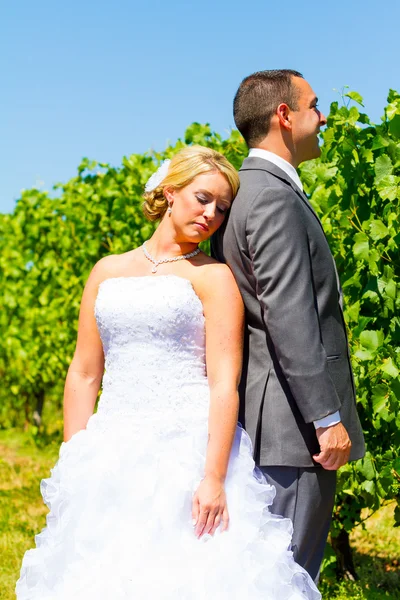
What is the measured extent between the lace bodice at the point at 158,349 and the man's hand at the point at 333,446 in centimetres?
39

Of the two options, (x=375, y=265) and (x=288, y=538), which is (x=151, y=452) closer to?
(x=288, y=538)

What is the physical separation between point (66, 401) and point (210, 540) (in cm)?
84

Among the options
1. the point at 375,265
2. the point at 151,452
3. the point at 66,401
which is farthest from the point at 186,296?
the point at 375,265

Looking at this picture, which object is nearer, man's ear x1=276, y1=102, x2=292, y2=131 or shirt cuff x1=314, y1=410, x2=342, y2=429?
shirt cuff x1=314, y1=410, x2=342, y2=429

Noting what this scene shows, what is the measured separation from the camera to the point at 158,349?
9.01 ft

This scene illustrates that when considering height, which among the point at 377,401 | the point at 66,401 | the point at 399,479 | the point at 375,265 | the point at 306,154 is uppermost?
the point at 306,154

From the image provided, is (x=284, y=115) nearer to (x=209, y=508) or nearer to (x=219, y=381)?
(x=219, y=381)

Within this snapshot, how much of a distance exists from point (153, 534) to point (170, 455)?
0.25m

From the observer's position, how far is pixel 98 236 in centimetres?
744

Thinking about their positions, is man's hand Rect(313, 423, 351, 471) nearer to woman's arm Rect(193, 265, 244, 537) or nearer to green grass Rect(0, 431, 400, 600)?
woman's arm Rect(193, 265, 244, 537)

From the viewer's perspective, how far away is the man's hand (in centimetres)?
258

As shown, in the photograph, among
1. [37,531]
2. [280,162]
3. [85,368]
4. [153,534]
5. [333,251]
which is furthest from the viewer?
[37,531]

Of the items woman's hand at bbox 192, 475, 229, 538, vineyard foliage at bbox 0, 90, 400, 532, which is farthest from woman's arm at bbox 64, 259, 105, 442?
vineyard foliage at bbox 0, 90, 400, 532

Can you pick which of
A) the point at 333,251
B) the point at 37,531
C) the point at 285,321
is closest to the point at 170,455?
the point at 285,321
